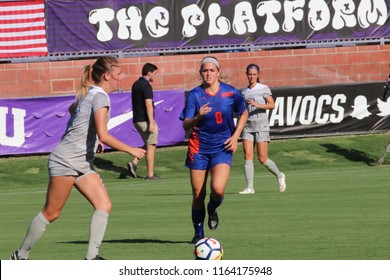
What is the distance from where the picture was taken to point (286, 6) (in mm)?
31734

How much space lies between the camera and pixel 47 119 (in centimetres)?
2675

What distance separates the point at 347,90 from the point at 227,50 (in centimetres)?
413

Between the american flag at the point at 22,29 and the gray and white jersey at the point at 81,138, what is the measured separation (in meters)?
19.5

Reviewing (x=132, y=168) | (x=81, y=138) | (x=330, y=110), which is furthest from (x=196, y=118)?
(x=330, y=110)

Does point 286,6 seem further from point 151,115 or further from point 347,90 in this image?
point 151,115

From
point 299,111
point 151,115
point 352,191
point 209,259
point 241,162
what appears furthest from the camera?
point 299,111

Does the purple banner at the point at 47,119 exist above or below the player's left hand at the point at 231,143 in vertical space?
below

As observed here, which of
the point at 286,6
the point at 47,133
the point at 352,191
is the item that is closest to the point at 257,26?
the point at 286,6

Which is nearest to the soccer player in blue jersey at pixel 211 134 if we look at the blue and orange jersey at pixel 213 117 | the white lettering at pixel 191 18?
the blue and orange jersey at pixel 213 117

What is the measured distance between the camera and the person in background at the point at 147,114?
24141mm

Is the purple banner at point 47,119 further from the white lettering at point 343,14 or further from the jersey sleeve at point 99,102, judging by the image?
the jersey sleeve at point 99,102

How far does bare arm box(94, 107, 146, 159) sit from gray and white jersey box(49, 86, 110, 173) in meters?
0.12

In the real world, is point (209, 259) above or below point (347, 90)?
above

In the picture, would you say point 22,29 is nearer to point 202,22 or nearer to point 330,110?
point 202,22
